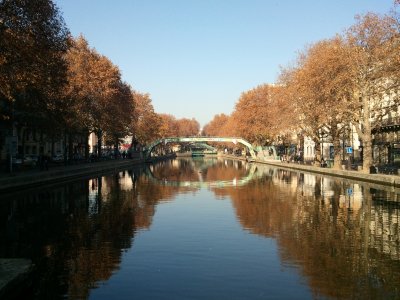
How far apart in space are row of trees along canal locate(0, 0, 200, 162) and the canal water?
384 inches

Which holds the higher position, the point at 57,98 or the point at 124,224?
the point at 57,98

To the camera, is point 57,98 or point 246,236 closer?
point 246,236

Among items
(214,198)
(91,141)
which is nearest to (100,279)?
(214,198)

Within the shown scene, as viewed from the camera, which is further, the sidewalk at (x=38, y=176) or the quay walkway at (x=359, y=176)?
the quay walkway at (x=359, y=176)

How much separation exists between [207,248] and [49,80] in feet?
88.2

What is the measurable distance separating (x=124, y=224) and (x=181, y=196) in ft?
44.5

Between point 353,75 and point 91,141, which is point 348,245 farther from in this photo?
point 91,141

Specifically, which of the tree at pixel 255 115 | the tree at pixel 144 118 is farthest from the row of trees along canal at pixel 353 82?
the tree at pixel 144 118

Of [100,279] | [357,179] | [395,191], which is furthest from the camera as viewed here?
[357,179]

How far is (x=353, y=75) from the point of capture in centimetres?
4978

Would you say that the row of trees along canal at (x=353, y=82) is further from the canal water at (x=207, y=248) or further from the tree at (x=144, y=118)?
the tree at (x=144, y=118)

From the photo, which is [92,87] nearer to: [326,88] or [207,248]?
[326,88]

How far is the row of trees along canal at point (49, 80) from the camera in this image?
3153 cm

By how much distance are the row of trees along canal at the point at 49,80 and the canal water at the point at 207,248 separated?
9.75 metres
